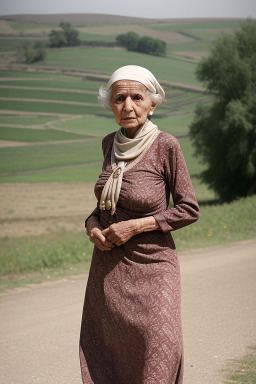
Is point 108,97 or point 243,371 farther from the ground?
point 108,97

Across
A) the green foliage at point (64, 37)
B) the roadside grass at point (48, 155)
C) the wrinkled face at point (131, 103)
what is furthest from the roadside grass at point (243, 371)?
the green foliage at point (64, 37)

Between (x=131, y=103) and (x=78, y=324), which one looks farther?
(x=78, y=324)

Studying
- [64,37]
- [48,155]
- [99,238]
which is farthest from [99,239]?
[64,37]

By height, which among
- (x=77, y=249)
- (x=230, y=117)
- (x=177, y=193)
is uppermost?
(x=177, y=193)

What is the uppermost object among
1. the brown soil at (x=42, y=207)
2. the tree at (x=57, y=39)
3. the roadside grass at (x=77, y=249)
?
the tree at (x=57, y=39)

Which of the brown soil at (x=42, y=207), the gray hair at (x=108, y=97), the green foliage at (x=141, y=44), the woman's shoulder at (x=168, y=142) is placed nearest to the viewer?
the woman's shoulder at (x=168, y=142)

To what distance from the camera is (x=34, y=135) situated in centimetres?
2816

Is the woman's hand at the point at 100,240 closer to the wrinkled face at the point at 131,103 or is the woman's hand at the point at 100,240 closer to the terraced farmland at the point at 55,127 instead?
the wrinkled face at the point at 131,103

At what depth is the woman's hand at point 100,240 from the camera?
3.53m

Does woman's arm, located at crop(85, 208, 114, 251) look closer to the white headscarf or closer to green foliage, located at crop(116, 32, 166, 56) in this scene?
the white headscarf

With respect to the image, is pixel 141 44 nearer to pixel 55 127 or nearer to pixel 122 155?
pixel 55 127

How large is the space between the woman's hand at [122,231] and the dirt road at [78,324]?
231cm

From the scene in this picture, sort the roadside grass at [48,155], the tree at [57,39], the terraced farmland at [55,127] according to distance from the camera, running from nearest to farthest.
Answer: the terraced farmland at [55,127]
the roadside grass at [48,155]
the tree at [57,39]

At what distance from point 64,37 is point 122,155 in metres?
26.2
